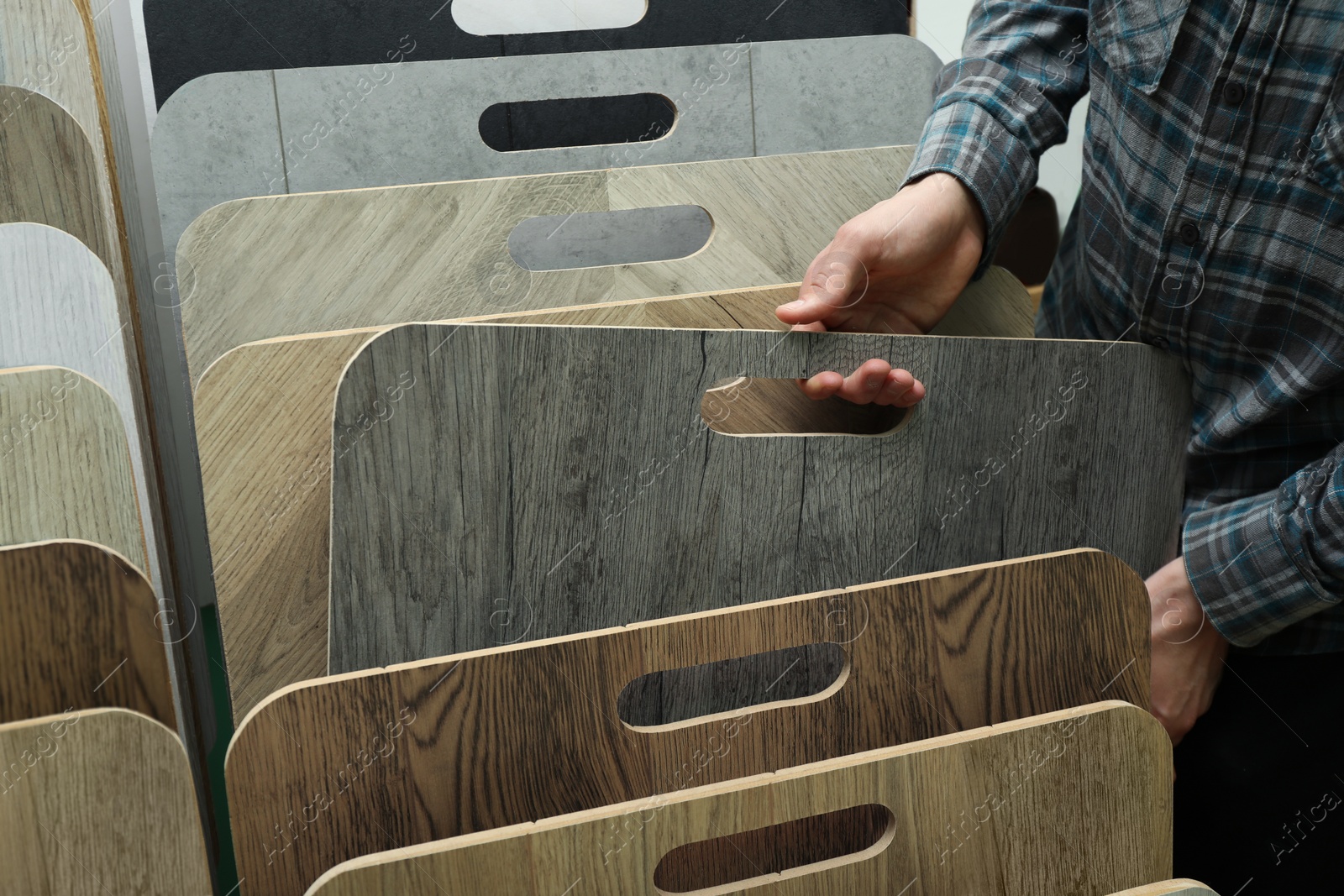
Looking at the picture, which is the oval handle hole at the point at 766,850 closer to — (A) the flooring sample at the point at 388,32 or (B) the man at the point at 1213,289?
(B) the man at the point at 1213,289

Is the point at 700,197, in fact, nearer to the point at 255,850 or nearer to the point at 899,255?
the point at 899,255

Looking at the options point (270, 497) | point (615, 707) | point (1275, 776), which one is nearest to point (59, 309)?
point (270, 497)

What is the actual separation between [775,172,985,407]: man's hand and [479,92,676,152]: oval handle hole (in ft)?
1.67

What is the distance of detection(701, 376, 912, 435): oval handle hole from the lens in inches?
25.6

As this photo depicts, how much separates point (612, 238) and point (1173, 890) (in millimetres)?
815

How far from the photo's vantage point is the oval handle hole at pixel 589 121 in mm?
1162

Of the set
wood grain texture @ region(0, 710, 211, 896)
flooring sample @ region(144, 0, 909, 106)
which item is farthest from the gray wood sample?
flooring sample @ region(144, 0, 909, 106)

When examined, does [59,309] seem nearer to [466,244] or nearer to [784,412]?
[466,244]

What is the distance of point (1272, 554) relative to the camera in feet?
2.20

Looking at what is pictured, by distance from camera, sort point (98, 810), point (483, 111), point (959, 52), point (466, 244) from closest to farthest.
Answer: point (98, 810) < point (466, 244) < point (483, 111) < point (959, 52)

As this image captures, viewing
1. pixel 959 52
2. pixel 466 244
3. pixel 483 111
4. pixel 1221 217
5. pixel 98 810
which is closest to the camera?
pixel 98 810

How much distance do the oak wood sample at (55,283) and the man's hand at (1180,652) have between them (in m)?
0.75

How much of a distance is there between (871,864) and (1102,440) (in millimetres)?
407

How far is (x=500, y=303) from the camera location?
0.77 m
